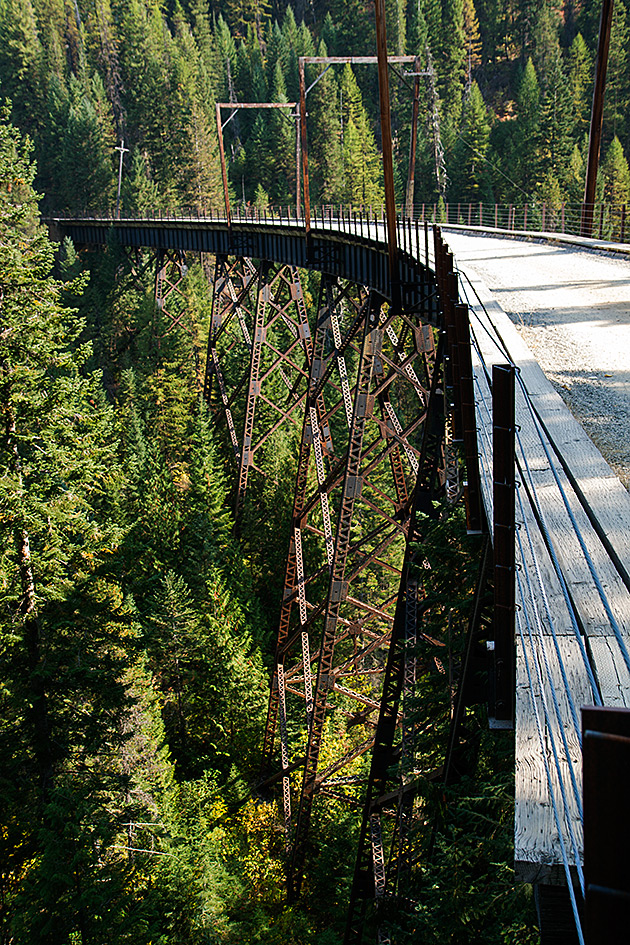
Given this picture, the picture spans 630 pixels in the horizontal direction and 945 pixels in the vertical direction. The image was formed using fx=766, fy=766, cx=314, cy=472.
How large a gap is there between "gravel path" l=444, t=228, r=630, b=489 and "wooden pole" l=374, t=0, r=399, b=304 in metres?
1.43

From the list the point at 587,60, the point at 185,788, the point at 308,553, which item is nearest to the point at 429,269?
the point at 185,788

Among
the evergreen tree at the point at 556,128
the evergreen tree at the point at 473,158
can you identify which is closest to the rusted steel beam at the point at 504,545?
the evergreen tree at the point at 473,158

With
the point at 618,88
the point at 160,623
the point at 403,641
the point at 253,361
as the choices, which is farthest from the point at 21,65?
the point at 403,641

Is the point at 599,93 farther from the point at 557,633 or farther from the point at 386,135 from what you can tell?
the point at 557,633

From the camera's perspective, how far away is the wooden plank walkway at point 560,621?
6.64 ft

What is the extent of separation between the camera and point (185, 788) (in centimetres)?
1753

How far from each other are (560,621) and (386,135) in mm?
8121

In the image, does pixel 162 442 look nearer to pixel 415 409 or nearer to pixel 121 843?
pixel 415 409

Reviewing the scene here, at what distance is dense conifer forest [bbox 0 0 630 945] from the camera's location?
710cm

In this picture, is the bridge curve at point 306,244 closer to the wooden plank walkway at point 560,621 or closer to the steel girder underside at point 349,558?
the steel girder underside at point 349,558

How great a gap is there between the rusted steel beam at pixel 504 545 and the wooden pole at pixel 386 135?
7333 mm

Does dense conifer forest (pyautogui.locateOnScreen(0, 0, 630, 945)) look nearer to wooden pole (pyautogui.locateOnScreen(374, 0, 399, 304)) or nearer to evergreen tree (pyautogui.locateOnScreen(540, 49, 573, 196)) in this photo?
evergreen tree (pyautogui.locateOnScreen(540, 49, 573, 196))

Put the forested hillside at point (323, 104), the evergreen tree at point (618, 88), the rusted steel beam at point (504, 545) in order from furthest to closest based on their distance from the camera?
the evergreen tree at point (618, 88) → the forested hillside at point (323, 104) → the rusted steel beam at point (504, 545)

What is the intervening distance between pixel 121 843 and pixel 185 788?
3.73 m
